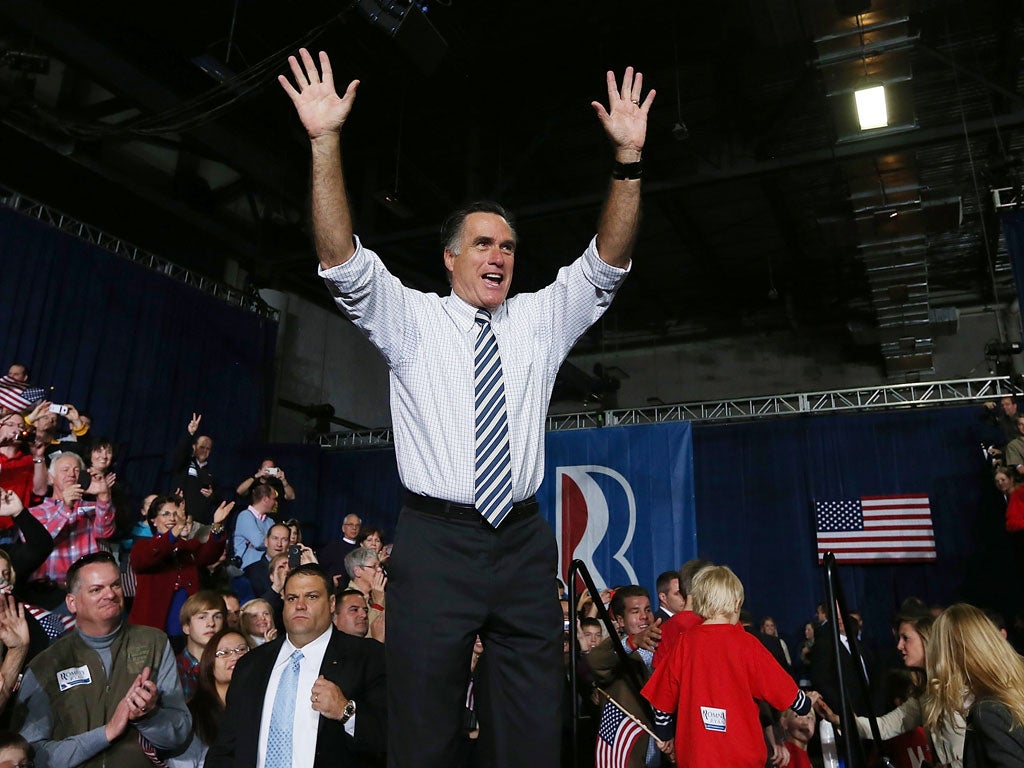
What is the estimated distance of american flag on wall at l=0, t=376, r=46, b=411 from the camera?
621cm

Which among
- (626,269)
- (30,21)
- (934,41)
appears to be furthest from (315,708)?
(934,41)

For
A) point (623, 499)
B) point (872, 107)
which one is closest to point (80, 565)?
point (623, 499)

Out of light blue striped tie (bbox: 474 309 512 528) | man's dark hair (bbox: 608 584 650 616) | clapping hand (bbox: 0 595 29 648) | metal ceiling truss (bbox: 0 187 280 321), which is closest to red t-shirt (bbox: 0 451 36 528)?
clapping hand (bbox: 0 595 29 648)

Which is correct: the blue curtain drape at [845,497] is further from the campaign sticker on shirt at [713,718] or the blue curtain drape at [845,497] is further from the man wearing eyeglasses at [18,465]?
the man wearing eyeglasses at [18,465]

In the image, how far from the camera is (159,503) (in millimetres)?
5410

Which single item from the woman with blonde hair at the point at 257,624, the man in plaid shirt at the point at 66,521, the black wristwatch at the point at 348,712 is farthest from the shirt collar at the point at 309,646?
the man in plaid shirt at the point at 66,521

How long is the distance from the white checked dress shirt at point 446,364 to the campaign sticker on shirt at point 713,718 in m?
1.96

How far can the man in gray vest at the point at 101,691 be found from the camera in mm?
2875

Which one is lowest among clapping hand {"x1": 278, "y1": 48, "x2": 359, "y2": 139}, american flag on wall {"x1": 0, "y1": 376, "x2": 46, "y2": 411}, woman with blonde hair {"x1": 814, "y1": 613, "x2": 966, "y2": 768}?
woman with blonde hair {"x1": 814, "y1": 613, "x2": 966, "y2": 768}

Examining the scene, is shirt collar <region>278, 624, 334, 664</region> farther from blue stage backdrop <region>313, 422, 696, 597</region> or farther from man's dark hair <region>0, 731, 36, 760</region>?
blue stage backdrop <region>313, 422, 696, 597</region>

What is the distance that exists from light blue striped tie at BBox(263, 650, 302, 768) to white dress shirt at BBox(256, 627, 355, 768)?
0.01 meters

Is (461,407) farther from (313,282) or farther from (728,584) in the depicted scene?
(313,282)

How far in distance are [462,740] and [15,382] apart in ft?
21.0

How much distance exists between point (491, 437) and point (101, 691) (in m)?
2.53
